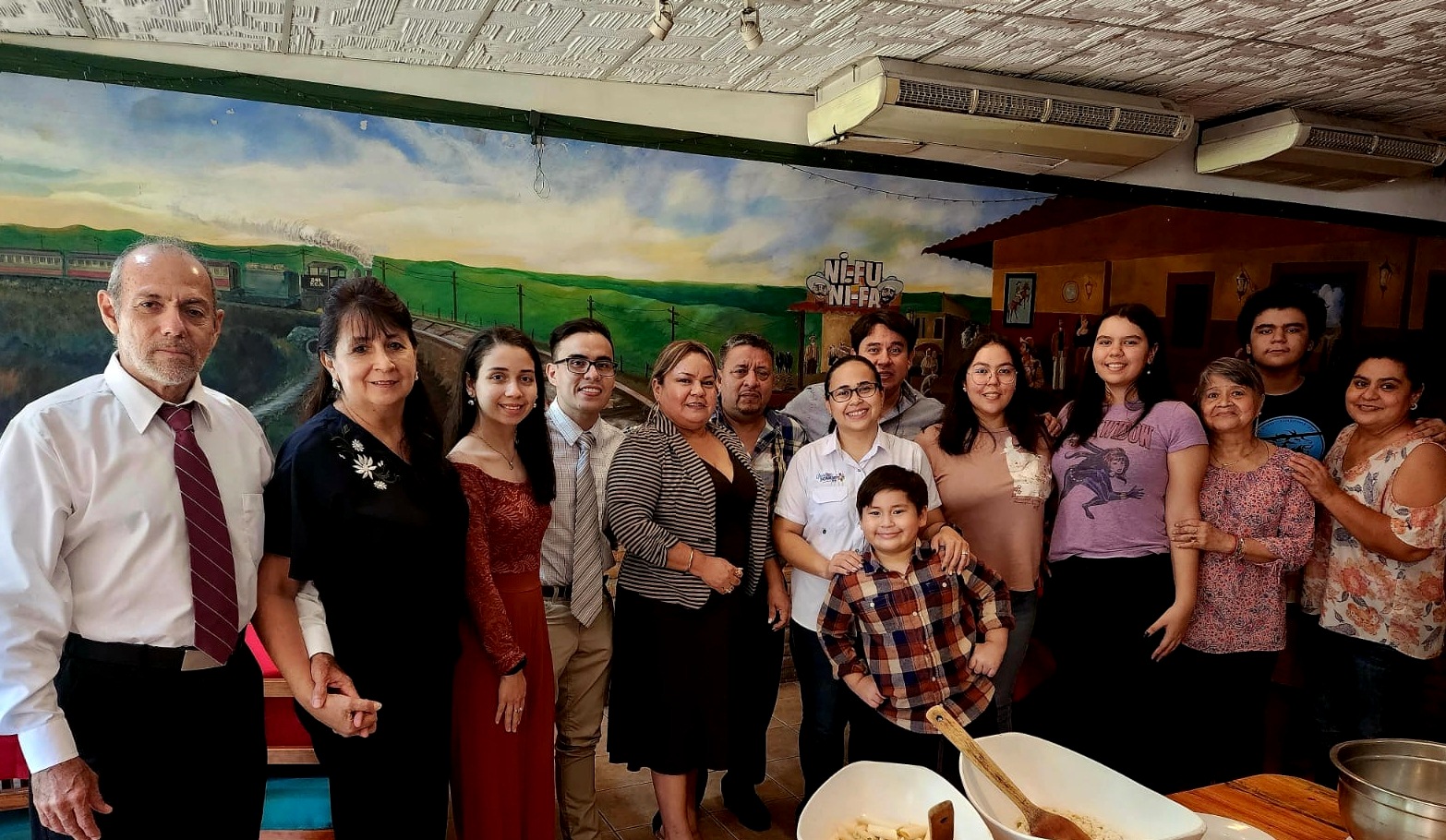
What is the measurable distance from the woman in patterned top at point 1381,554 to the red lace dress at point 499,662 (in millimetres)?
2413

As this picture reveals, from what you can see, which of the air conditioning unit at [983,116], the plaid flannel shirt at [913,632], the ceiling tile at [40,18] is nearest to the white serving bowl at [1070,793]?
the plaid flannel shirt at [913,632]

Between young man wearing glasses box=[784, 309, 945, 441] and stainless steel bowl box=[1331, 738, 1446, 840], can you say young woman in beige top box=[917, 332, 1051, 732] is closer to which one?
young man wearing glasses box=[784, 309, 945, 441]

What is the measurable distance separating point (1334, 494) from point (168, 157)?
410 cm

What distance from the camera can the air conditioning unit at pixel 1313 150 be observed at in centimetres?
404

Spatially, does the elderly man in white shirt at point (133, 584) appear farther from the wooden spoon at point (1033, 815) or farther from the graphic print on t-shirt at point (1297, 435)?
the graphic print on t-shirt at point (1297, 435)

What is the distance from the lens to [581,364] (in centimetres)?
260

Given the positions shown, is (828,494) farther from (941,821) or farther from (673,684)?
(941,821)

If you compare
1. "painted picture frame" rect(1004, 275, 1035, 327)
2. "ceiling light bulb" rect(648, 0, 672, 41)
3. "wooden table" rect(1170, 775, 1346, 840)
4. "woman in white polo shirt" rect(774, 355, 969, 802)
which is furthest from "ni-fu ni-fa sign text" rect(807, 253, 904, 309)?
"wooden table" rect(1170, 775, 1346, 840)

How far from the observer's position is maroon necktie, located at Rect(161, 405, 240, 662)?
1.67 meters

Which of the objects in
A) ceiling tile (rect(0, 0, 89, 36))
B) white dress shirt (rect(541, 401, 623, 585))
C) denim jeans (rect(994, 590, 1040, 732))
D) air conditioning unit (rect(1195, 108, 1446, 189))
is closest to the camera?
white dress shirt (rect(541, 401, 623, 585))

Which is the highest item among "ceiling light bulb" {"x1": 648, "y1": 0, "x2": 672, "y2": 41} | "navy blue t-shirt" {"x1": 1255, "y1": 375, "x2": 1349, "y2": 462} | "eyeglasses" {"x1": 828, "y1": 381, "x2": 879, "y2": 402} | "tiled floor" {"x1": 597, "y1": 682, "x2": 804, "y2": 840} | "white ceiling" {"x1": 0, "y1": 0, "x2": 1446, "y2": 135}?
"white ceiling" {"x1": 0, "y1": 0, "x2": 1446, "y2": 135}

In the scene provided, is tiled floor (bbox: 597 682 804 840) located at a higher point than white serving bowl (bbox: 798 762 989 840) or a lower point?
lower

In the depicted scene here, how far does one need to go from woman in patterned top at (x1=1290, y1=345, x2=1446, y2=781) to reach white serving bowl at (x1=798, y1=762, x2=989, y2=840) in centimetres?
203

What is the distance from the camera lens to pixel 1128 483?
2754 millimetres
